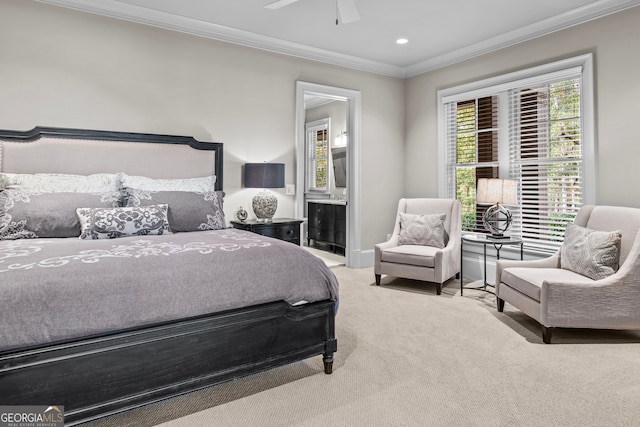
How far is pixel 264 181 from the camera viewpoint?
13.4ft

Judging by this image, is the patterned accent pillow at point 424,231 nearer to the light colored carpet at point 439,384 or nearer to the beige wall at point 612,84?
the light colored carpet at point 439,384

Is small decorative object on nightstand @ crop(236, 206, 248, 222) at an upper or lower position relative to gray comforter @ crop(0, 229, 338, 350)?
upper

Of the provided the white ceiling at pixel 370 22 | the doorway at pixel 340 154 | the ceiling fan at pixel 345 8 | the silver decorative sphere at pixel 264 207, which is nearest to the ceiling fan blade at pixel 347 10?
the ceiling fan at pixel 345 8

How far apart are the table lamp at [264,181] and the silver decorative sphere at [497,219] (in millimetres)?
2237

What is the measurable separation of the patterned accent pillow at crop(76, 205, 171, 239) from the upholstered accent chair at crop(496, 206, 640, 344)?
2.79m

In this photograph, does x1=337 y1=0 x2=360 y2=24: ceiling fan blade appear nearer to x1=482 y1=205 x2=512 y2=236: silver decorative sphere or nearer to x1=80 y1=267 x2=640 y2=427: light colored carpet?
x1=80 y1=267 x2=640 y2=427: light colored carpet

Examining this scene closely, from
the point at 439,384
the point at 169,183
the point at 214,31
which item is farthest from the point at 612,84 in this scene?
the point at 169,183

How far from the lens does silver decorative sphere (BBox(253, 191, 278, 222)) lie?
13.8ft

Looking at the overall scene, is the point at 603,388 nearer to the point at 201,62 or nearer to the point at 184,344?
the point at 184,344

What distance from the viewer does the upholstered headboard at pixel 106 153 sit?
3.26m

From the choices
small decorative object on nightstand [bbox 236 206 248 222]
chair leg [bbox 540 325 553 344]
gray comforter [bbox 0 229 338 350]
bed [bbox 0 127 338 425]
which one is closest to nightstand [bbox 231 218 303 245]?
small decorative object on nightstand [bbox 236 206 248 222]

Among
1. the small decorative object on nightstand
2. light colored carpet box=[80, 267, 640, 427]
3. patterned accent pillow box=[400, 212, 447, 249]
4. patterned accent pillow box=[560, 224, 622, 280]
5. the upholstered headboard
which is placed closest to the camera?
light colored carpet box=[80, 267, 640, 427]

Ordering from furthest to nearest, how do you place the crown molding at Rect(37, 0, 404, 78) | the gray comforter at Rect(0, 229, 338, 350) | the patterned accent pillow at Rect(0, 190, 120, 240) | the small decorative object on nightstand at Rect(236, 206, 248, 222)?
the small decorative object on nightstand at Rect(236, 206, 248, 222)
the crown molding at Rect(37, 0, 404, 78)
the patterned accent pillow at Rect(0, 190, 120, 240)
the gray comforter at Rect(0, 229, 338, 350)

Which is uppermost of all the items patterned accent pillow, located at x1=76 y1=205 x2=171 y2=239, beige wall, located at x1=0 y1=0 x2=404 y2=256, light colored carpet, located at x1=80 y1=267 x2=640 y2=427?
beige wall, located at x1=0 y1=0 x2=404 y2=256
